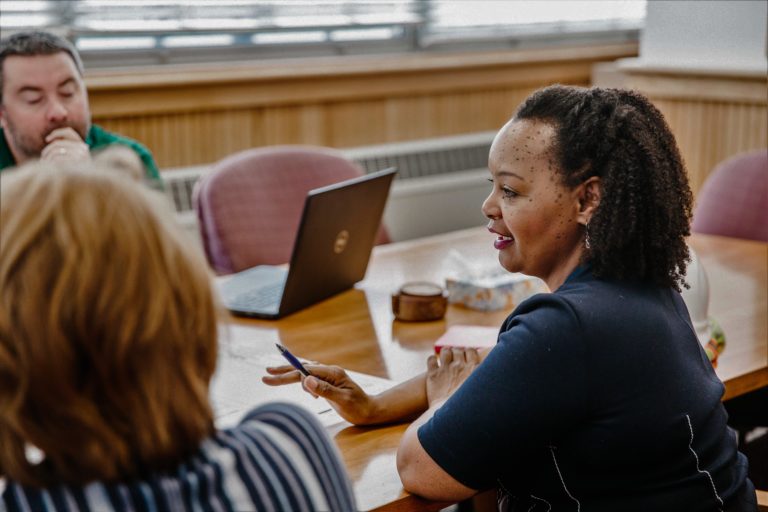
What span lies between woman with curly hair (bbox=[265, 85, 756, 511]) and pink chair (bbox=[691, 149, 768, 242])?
1592 millimetres

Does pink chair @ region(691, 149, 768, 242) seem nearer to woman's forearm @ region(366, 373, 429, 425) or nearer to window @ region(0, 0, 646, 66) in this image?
woman's forearm @ region(366, 373, 429, 425)

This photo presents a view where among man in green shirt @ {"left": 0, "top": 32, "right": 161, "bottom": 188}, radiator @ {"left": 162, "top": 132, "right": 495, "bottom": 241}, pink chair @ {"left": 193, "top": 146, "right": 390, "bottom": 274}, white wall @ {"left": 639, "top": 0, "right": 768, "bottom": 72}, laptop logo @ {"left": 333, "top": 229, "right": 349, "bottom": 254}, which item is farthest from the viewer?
radiator @ {"left": 162, "top": 132, "right": 495, "bottom": 241}

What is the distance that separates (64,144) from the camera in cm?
257

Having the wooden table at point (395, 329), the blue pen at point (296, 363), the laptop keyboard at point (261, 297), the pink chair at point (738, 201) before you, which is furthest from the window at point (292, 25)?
the blue pen at point (296, 363)

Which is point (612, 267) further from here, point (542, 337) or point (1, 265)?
point (1, 265)

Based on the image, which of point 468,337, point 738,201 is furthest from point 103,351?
point 738,201

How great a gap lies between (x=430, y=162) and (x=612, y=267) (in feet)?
10.3

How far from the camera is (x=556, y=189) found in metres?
1.49

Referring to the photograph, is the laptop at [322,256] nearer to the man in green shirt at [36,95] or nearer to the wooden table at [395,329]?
the wooden table at [395,329]

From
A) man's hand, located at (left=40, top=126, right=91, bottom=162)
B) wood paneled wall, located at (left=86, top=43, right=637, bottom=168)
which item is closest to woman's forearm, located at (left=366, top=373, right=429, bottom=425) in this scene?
man's hand, located at (left=40, top=126, right=91, bottom=162)

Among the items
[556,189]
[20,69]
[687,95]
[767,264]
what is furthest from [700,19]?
[556,189]

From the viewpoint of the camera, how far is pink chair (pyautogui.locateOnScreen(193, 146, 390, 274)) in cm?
285

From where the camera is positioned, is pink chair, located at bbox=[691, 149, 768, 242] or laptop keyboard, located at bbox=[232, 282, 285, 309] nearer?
laptop keyboard, located at bbox=[232, 282, 285, 309]

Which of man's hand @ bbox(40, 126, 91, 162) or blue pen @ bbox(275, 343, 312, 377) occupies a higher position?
man's hand @ bbox(40, 126, 91, 162)
